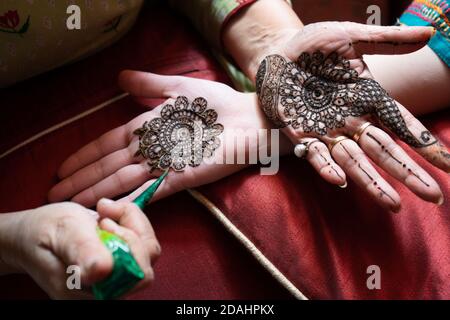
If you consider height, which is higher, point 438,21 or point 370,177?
point 438,21

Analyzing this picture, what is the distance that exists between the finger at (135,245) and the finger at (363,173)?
28cm

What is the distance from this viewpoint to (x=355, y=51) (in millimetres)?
649

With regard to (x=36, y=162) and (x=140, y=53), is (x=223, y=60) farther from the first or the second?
(x=36, y=162)

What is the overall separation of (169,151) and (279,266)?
22cm

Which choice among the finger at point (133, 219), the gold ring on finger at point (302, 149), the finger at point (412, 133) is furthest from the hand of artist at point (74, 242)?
the finger at point (412, 133)

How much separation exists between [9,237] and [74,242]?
15 cm

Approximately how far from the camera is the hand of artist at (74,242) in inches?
17.6

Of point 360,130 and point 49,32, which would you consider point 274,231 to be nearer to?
point 360,130

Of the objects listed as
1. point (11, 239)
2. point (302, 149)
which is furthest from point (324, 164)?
point (11, 239)

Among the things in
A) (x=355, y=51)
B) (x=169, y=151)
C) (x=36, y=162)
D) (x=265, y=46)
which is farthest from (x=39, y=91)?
(x=355, y=51)

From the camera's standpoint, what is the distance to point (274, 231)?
63 centimetres

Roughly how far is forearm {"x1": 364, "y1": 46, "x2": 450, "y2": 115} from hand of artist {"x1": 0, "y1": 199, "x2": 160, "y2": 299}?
0.44 metres

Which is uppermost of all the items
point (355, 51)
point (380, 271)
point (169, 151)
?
point (355, 51)

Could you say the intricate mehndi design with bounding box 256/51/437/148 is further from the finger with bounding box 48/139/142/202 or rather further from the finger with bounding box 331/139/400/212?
the finger with bounding box 48/139/142/202
